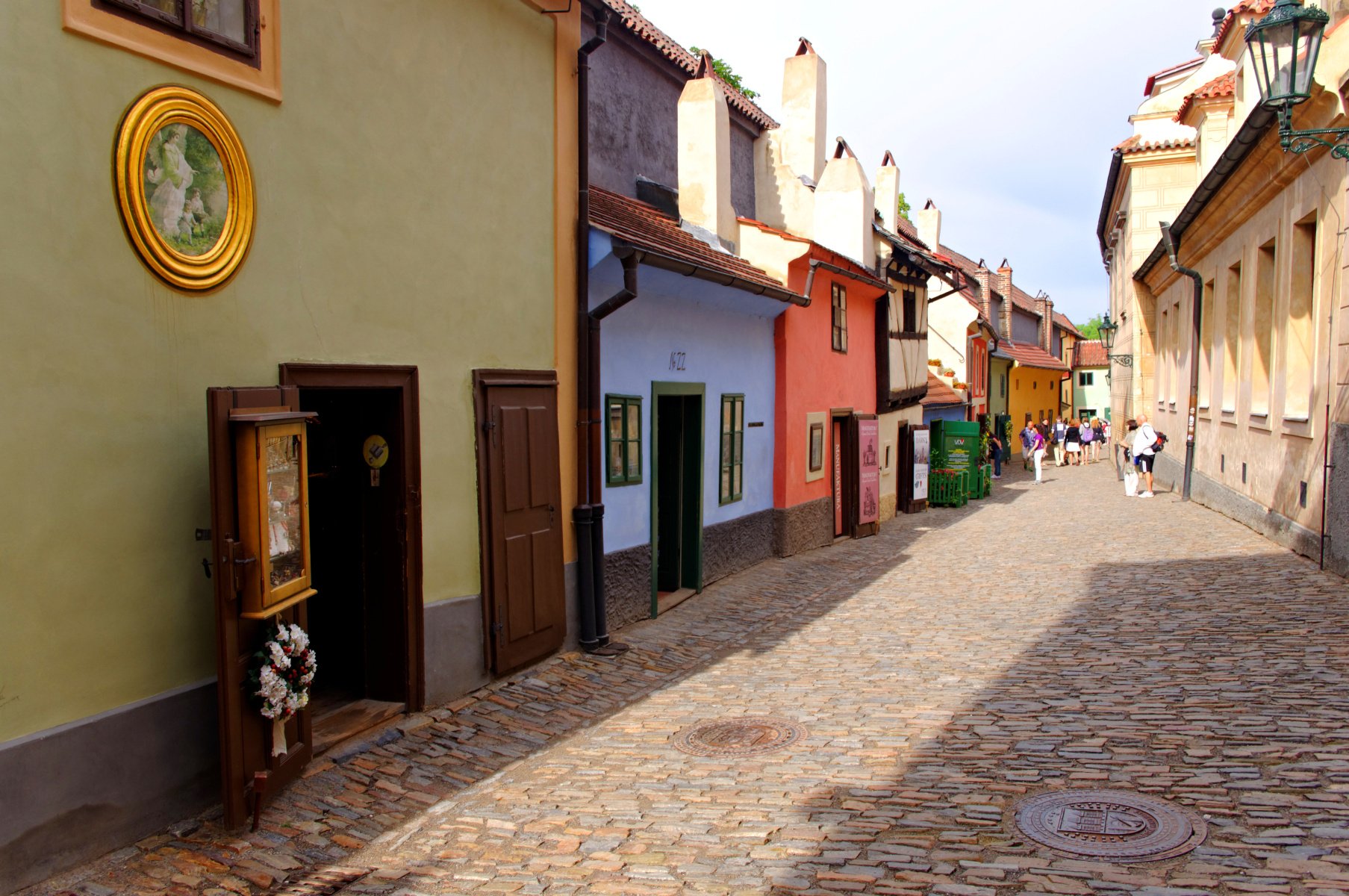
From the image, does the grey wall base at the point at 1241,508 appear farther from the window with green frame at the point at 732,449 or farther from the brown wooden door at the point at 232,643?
the brown wooden door at the point at 232,643

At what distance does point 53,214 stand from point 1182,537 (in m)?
15.1

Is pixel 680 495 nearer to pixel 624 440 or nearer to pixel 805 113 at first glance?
pixel 624 440

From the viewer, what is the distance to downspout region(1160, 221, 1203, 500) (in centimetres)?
1989

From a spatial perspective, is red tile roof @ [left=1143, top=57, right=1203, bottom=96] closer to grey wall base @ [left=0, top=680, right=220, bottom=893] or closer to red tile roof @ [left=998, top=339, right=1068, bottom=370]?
red tile roof @ [left=998, top=339, right=1068, bottom=370]

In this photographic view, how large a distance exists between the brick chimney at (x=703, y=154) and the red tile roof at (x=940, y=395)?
12.0m

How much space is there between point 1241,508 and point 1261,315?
3.09 metres

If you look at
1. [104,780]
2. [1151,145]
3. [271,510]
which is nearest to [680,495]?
[271,510]

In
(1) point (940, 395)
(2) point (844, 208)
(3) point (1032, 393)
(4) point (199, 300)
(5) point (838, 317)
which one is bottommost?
(1) point (940, 395)

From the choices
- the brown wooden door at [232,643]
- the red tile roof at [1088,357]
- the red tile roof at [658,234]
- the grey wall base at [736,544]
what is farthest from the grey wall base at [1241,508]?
the red tile roof at [1088,357]

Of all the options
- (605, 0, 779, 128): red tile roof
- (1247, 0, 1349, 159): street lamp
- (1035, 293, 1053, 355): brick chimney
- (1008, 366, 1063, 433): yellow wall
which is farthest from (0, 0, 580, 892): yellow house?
(1035, 293, 1053, 355): brick chimney

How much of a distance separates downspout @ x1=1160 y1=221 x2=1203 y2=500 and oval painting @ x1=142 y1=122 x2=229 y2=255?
751 inches

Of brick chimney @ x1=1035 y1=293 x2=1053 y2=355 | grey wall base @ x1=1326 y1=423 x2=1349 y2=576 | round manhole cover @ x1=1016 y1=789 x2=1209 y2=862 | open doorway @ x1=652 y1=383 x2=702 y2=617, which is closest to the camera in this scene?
round manhole cover @ x1=1016 y1=789 x2=1209 y2=862

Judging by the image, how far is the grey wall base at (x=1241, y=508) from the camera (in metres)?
12.2

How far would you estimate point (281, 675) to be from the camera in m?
5.26
